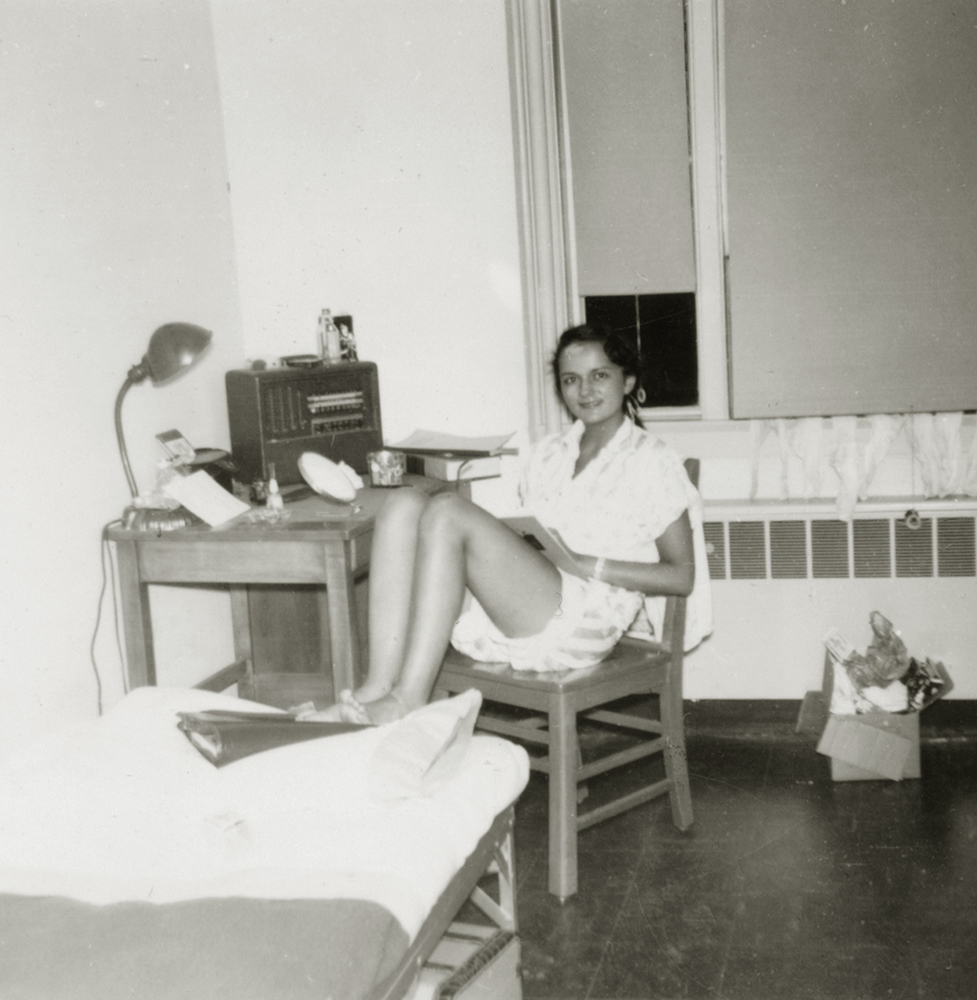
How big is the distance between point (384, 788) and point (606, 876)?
3.38 ft

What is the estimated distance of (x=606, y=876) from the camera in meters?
2.42

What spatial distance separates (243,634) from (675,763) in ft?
4.29

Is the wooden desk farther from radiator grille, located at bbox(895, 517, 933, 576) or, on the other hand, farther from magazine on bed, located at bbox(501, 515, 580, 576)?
radiator grille, located at bbox(895, 517, 933, 576)

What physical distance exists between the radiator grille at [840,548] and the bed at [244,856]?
5.03 ft

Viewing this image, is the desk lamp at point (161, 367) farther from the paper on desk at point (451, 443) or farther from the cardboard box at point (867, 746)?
the cardboard box at point (867, 746)

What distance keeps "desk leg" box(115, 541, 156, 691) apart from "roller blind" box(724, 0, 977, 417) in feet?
5.59

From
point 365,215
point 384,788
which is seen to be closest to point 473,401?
point 365,215

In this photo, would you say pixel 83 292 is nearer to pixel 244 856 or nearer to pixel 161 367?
pixel 161 367

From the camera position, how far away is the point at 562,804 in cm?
235

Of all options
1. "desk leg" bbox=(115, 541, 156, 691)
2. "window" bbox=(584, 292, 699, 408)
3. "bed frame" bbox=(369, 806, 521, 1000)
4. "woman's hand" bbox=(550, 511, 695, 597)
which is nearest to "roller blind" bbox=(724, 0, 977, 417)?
"window" bbox=(584, 292, 699, 408)

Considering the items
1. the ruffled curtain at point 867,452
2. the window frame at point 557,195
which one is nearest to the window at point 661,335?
the window frame at point 557,195

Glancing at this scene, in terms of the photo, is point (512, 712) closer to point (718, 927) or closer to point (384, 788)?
point (718, 927)

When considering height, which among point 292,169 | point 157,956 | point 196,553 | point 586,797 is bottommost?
point 586,797

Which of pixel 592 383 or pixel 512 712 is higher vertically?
pixel 592 383
